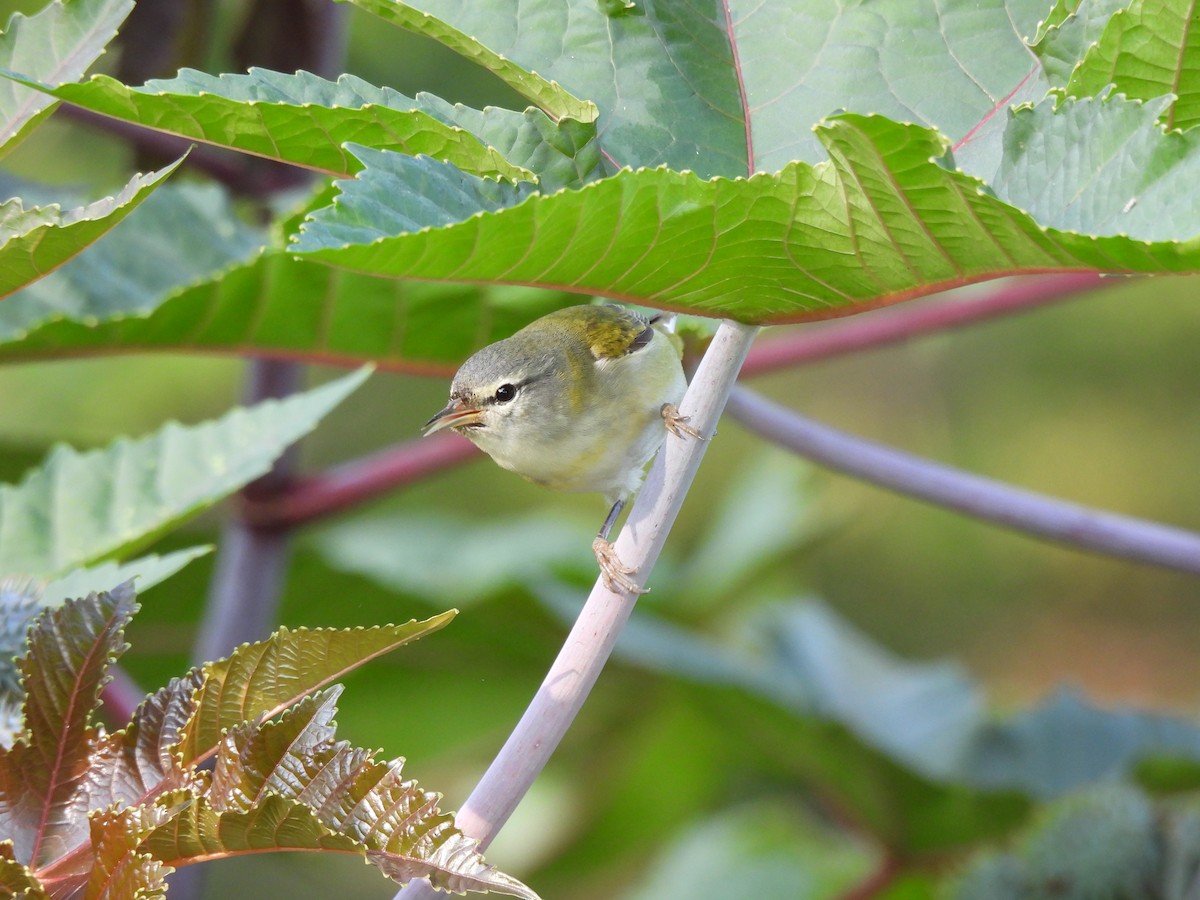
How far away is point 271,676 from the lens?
0.64 metres

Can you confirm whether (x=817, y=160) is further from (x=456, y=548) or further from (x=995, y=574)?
(x=995, y=574)

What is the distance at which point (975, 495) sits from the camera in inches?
49.0

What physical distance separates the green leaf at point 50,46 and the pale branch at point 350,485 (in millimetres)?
973

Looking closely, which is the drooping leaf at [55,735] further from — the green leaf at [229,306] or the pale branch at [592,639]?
the green leaf at [229,306]

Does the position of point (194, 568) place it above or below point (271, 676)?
below

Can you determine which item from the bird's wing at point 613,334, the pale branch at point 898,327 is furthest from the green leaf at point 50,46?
the pale branch at point 898,327

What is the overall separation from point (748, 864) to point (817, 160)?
1.85 meters

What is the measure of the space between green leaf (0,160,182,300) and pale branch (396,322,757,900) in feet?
1.00

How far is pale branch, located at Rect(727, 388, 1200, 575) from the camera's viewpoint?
3.80 feet

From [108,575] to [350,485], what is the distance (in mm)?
764

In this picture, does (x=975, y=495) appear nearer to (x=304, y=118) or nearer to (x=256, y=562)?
(x=304, y=118)

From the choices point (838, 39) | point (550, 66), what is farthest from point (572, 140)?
point (838, 39)

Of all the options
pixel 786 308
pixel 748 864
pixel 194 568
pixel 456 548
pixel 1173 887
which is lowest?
pixel 748 864

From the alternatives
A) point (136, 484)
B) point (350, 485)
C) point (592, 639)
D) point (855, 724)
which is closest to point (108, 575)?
point (136, 484)
